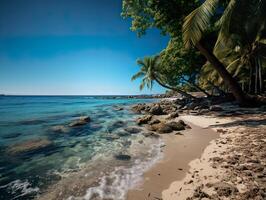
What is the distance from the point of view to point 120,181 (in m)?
3.91

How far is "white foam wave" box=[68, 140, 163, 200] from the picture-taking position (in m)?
3.35

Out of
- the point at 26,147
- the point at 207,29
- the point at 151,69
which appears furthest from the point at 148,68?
the point at 26,147

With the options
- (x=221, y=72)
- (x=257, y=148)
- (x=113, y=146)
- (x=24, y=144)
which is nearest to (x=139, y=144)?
(x=113, y=146)

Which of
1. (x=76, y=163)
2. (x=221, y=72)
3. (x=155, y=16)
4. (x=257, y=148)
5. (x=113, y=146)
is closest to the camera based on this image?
(x=257, y=148)

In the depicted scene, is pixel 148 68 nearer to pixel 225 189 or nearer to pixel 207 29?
pixel 207 29

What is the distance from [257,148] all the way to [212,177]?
2077 mm

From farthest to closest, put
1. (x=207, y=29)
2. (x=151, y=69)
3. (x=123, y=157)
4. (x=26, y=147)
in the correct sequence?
(x=151, y=69), (x=207, y=29), (x=26, y=147), (x=123, y=157)

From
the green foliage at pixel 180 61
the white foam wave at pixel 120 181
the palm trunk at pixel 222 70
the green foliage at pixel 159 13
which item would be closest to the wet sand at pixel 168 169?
the white foam wave at pixel 120 181

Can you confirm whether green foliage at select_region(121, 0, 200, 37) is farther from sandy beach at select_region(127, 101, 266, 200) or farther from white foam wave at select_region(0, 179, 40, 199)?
white foam wave at select_region(0, 179, 40, 199)

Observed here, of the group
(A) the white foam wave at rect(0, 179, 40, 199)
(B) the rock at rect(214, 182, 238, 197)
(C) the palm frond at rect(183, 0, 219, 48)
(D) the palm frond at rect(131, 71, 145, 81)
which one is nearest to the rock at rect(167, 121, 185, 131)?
(C) the palm frond at rect(183, 0, 219, 48)

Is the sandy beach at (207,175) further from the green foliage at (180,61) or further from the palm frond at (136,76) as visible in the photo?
the palm frond at (136,76)

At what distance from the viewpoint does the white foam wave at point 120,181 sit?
335cm

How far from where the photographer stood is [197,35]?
7.40m

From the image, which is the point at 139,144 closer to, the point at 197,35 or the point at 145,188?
the point at 145,188
